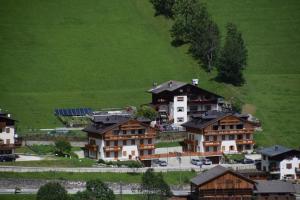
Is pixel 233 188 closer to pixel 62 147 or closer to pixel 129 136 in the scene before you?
pixel 129 136

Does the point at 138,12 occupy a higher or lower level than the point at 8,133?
higher

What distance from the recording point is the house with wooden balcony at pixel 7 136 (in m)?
125

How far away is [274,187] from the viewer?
386 ft

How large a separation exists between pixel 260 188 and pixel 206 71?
49.9m

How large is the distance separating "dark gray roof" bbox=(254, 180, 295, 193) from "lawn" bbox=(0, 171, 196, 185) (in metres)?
7.92

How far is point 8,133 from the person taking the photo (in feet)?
416

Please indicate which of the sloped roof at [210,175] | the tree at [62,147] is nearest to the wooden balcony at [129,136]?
the tree at [62,147]

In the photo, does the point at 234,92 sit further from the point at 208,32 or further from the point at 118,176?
the point at 118,176

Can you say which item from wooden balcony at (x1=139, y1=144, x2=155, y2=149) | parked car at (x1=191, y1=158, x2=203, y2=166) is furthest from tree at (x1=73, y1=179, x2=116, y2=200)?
wooden balcony at (x1=139, y1=144, x2=155, y2=149)

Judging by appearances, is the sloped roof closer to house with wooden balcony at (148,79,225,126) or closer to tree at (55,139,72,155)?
tree at (55,139,72,155)

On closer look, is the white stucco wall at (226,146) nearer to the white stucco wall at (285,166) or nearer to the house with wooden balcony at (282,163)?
the house with wooden balcony at (282,163)

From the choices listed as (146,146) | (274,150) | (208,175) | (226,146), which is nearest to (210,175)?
(208,175)

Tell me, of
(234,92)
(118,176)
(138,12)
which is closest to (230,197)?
(118,176)

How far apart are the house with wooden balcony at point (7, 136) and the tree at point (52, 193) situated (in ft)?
65.9
